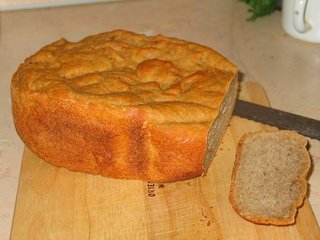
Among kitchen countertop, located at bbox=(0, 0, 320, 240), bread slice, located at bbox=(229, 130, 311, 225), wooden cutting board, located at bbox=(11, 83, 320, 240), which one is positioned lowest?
kitchen countertop, located at bbox=(0, 0, 320, 240)

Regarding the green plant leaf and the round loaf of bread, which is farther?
the green plant leaf

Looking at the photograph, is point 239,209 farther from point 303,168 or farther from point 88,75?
point 88,75

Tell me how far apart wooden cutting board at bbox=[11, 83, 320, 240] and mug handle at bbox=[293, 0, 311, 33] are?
135 cm

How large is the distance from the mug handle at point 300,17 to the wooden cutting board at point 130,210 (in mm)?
1349

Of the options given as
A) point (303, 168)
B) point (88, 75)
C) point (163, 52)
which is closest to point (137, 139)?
point (88, 75)

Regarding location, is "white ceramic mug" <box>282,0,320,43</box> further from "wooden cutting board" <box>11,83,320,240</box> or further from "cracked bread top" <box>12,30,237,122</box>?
"wooden cutting board" <box>11,83,320,240</box>

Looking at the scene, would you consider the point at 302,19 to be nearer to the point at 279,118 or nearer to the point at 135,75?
the point at 279,118

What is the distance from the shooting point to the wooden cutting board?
1.99 meters

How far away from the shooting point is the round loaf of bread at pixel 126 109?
208cm

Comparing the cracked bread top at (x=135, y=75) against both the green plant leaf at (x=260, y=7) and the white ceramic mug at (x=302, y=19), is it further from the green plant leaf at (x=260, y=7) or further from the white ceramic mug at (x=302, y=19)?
the green plant leaf at (x=260, y=7)

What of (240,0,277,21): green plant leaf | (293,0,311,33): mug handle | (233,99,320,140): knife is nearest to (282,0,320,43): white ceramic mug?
(293,0,311,33): mug handle

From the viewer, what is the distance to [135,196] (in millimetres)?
2166

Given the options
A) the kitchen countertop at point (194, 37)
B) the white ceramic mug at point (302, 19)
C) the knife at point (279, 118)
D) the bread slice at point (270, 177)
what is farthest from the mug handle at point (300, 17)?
the bread slice at point (270, 177)

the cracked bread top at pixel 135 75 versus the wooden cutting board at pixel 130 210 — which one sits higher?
the cracked bread top at pixel 135 75
